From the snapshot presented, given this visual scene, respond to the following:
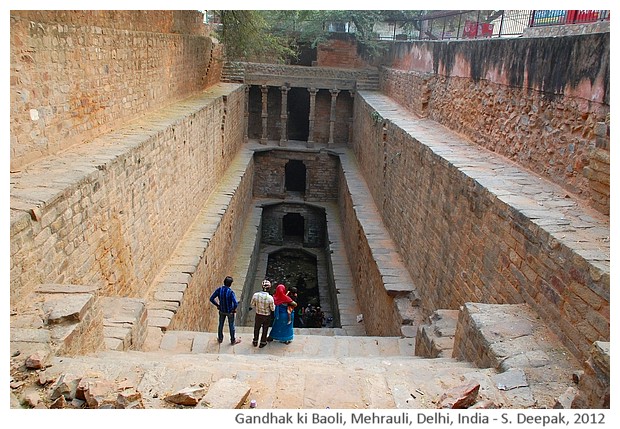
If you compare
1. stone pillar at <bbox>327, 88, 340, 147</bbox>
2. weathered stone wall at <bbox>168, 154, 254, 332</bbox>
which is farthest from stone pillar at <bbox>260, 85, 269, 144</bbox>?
weathered stone wall at <bbox>168, 154, 254, 332</bbox>

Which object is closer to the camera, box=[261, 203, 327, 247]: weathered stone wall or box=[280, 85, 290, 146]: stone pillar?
box=[261, 203, 327, 247]: weathered stone wall

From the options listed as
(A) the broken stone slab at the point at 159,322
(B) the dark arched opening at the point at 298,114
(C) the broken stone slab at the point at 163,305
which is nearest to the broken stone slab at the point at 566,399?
(A) the broken stone slab at the point at 159,322

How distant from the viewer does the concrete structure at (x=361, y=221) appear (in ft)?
13.3

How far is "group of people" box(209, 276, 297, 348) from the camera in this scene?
648cm

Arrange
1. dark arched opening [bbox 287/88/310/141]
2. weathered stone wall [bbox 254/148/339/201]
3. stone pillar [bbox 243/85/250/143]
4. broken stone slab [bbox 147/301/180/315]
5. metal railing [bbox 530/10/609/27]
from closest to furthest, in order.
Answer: broken stone slab [bbox 147/301/180/315] → metal railing [bbox 530/10/609/27] → stone pillar [bbox 243/85/250/143] → weathered stone wall [bbox 254/148/339/201] → dark arched opening [bbox 287/88/310/141]

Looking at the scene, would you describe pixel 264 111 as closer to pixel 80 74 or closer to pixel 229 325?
pixel 80 74

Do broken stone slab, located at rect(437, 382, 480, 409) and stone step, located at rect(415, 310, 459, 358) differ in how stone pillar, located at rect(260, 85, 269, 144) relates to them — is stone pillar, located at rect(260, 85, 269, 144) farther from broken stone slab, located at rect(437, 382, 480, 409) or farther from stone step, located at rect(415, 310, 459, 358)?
broken stone slab, located at rect(437, 382, 480, 409)

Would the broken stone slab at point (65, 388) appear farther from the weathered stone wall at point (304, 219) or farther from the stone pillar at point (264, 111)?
the stone pillar at point (264, 111)

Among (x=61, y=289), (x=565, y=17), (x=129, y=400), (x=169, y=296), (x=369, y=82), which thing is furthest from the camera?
(x=369, y=82)

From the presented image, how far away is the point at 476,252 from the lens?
19.7 feet

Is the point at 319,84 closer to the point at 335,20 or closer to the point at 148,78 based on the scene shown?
the point at 335,20

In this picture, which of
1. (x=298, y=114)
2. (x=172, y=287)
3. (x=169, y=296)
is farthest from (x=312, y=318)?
(x=298, y=114)

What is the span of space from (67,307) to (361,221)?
8.92 meters

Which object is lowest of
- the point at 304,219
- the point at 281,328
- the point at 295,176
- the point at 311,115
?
the point at 304,219
